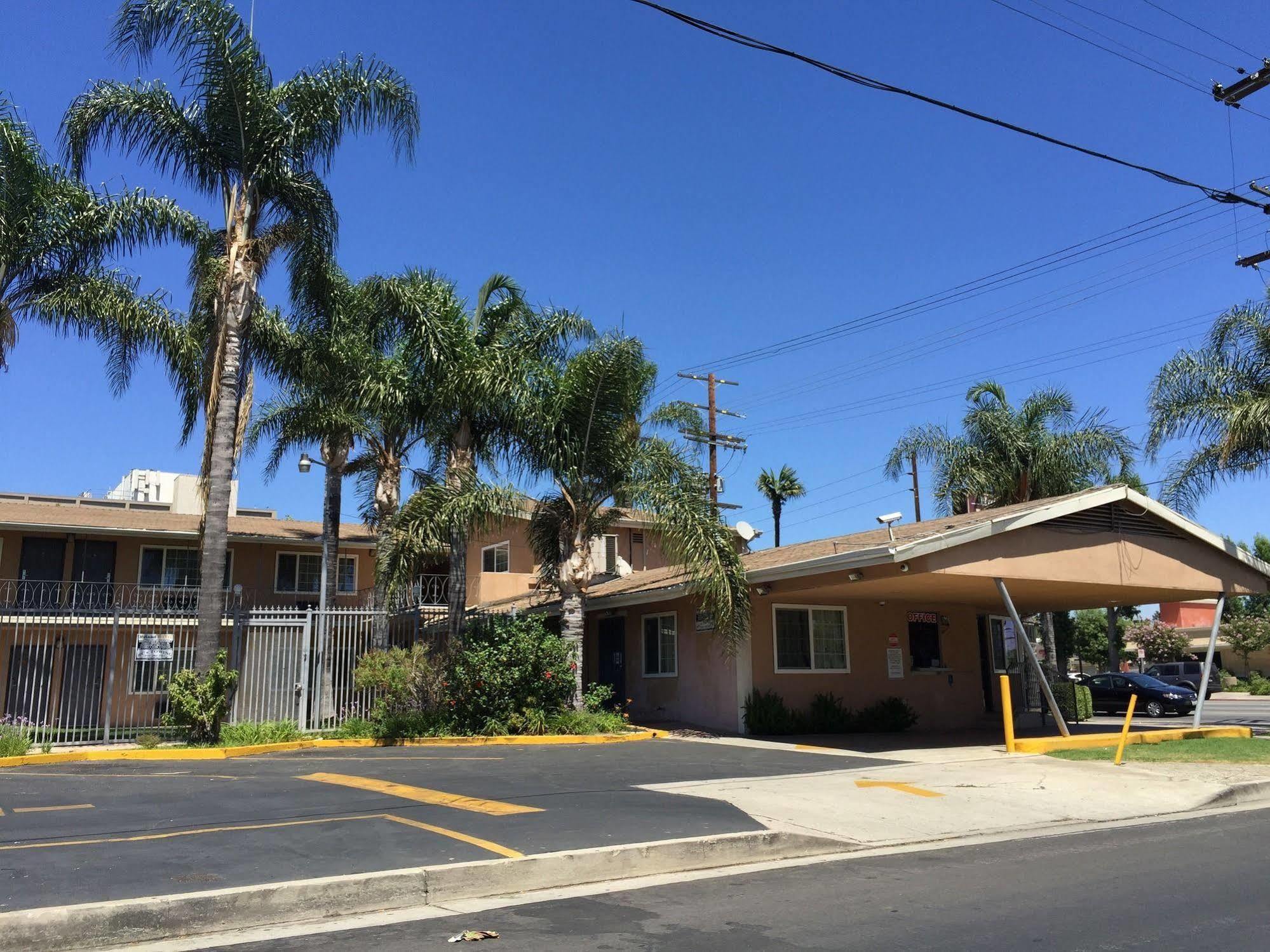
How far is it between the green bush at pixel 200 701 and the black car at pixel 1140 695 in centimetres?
2508

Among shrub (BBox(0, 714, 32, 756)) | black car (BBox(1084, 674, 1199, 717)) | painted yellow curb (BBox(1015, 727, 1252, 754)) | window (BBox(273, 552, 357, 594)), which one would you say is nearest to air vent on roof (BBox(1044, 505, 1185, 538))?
painted yellow curb (BBox(1015, 727, 1252, 754))

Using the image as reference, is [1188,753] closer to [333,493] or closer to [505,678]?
[505,678]

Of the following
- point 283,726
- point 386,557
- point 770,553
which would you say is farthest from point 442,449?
point 770,553

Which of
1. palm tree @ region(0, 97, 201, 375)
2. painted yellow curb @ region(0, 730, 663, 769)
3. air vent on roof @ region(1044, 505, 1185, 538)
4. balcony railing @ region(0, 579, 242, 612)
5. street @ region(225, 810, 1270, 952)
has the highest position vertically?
palm tree @ region(0, 97, 201, 375)

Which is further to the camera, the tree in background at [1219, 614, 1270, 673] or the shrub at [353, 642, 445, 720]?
the tree in background at [1219, 614, 1270, 673]

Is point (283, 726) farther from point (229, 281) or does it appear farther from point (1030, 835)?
point (1030, 835)

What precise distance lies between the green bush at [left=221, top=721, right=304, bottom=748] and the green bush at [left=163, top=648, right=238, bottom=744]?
0.88ft

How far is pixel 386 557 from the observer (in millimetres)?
18062

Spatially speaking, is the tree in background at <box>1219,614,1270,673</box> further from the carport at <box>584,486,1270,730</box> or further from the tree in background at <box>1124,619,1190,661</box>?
the carport at <box>584,486,1270,730</box>

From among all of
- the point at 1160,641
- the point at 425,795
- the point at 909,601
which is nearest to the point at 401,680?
the point at 425,795

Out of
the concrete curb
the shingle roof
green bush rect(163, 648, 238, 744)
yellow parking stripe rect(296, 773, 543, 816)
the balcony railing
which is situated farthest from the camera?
the shingle roof

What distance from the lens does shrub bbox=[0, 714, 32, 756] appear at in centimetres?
1520

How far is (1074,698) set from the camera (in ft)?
76.3

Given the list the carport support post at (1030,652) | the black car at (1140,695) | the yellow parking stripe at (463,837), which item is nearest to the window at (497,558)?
the carport support post at (1030,652)
